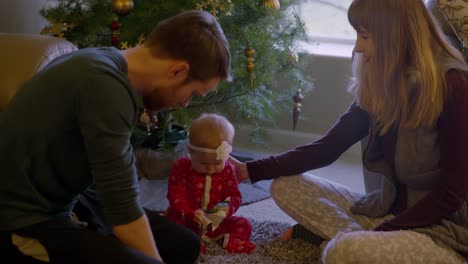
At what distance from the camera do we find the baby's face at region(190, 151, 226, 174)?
1.84 meters

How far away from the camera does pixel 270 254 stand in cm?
188

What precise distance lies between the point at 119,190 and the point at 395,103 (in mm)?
780

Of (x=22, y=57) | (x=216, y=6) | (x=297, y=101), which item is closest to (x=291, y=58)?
(x=297, y=101)

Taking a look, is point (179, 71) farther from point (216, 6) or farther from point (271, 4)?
point (271, 4)

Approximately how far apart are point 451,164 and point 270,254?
66cm

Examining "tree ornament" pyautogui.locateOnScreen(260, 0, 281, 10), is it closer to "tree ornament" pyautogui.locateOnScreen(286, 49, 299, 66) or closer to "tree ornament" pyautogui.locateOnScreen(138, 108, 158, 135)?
"tree ornament" pyautogui.locateOnScreen(286, 49, 299, 66)

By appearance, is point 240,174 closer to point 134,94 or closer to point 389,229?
point 389,229

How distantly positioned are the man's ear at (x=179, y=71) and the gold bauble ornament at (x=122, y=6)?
0.98 metres

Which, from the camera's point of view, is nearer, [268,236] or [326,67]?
[268,236]

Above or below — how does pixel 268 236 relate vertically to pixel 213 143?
below

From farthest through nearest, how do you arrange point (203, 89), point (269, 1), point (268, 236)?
point (269, 1)
point (268, 236)
point (203, 89)

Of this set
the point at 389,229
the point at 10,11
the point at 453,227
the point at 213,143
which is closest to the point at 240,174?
the point at 213,143

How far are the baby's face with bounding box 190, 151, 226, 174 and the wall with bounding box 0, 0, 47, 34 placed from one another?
1.37 m

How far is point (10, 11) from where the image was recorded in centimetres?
273
